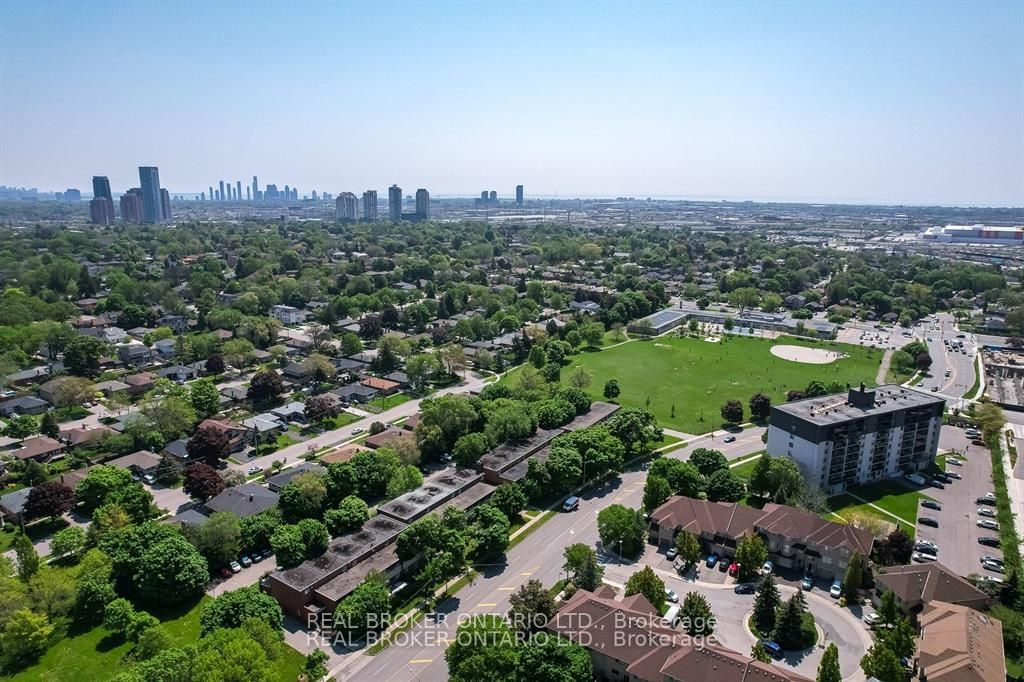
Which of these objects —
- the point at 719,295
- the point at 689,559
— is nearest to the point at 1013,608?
the point at 689,559

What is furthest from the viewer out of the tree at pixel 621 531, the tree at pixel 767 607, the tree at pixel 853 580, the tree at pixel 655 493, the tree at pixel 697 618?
the tree at pixel 655 493

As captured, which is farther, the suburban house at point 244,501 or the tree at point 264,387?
the tree at point 264,387

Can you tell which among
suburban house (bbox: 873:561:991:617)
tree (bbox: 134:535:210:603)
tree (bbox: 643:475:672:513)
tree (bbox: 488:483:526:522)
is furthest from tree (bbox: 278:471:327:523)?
suburban house (bbox: 873:561:991:617)

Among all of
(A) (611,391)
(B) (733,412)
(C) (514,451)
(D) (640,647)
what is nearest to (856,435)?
(B) (733,412)

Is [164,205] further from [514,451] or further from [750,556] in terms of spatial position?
[750,556]

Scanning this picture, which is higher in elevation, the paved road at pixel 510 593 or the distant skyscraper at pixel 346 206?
the distant skyscraper at pixel 346 206

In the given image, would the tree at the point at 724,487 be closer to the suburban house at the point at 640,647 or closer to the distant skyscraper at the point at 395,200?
the suburban house at the point at 640,647

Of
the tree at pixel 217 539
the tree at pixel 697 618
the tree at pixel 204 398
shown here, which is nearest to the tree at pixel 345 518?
the tree at pixel 217 539

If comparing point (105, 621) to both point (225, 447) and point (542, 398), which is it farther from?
point (542, 398)
